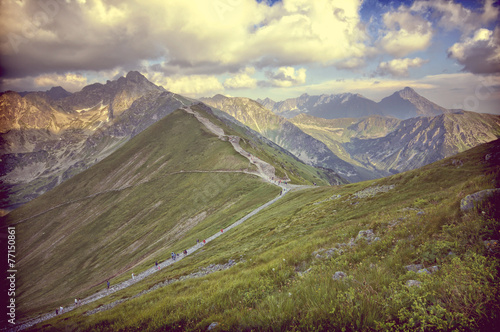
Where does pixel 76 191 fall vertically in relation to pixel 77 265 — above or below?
above

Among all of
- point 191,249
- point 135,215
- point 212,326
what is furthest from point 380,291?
point 135,215

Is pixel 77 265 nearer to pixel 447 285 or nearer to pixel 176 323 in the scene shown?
pixel 176 323

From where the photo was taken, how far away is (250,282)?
34.6 feet

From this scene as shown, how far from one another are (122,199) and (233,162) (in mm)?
79735

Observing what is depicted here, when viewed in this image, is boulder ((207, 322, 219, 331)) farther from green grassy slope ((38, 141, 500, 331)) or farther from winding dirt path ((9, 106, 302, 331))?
winding dirt path ((9, 106, 302, 331))

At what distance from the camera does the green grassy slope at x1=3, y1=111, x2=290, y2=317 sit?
246 ft

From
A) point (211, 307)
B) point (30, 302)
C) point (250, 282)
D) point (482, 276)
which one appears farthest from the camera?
point (30, 302)

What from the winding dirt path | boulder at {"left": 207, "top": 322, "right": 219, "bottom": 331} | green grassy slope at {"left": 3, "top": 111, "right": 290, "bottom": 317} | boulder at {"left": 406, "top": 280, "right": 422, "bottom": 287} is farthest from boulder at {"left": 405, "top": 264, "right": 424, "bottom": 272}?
green grassy slope at {"left": 3, "top": 111, "right": 290, "bottom": 317}

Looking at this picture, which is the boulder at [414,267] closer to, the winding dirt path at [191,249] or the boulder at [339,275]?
the boulder at [339,275]

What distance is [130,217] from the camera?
11519 centimetres

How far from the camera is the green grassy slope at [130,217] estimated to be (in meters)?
75.0

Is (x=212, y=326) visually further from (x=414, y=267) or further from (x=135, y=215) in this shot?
(x=135, y=215)

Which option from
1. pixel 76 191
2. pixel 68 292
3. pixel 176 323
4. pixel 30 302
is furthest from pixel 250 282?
pixel 76 191

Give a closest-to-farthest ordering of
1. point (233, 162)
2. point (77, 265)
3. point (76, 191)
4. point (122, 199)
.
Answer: point (77, 265)
point (233, 162)
point (122, 199)
point (76, 191)
